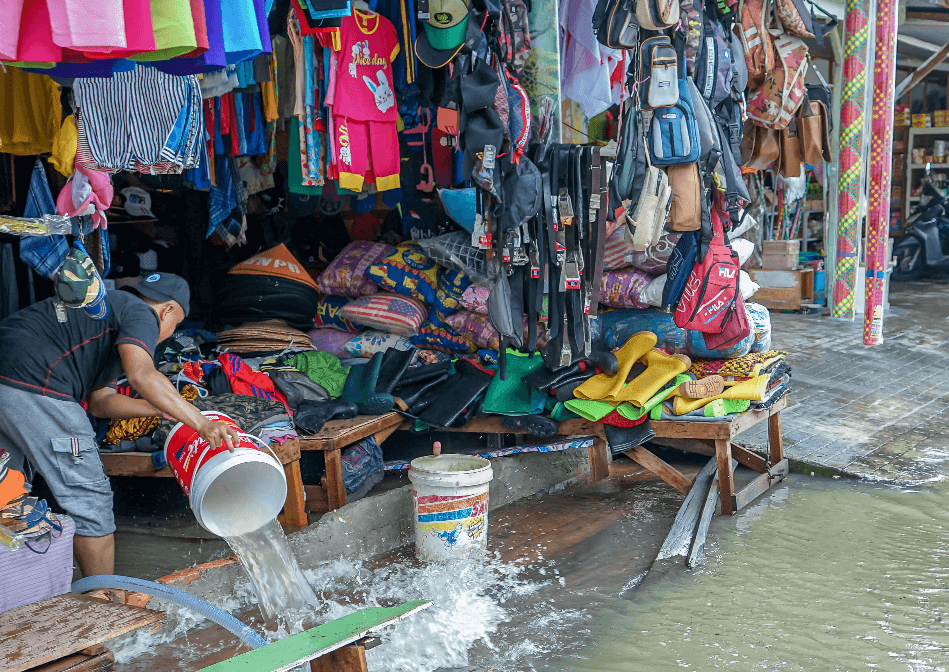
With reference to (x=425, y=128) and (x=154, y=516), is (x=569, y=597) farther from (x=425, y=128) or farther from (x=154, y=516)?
(x=425, y=128)

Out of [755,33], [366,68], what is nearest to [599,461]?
[366,68]

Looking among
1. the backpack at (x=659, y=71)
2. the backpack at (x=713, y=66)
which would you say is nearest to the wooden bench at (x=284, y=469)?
the backpack at (x=659, y=71)

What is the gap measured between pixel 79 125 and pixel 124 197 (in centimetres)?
288

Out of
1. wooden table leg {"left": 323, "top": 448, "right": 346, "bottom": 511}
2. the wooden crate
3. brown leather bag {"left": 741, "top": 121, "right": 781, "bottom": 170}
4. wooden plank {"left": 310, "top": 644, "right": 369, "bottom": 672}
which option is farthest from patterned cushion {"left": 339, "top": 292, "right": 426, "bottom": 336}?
the wooden crate

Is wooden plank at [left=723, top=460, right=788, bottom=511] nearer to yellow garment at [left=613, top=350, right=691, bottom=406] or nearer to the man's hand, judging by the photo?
yellow garment at [left=613, top=350, right=691, bottom=406]

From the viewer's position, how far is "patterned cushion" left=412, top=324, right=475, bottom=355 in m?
6.12

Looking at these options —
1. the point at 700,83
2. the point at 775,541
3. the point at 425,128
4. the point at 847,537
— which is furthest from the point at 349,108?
the point at 847,537

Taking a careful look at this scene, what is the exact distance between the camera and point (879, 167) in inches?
295

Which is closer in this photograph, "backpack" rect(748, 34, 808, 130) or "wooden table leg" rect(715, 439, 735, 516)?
"wooden table leg" rect(715, 439, 735, 516)

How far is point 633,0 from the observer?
4.47 meters

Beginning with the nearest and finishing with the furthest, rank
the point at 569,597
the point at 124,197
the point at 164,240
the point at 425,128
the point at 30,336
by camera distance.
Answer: the point at 30,336 < the point at 569,597 < the point at 425,128 < the point at 124,197 < the point at 164,240

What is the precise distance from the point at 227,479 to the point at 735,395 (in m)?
2.95

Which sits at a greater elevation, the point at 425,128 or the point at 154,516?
the point at 425,128

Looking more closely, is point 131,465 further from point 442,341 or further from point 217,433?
point 442,341
